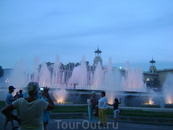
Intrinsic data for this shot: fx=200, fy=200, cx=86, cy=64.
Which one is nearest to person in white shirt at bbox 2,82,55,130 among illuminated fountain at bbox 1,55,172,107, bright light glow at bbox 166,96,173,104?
illuminated fountain at bbox 1,55,172,107

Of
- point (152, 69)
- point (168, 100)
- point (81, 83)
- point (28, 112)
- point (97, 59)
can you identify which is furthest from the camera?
point (152, 69)

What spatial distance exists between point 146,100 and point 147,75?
62855 millimetres

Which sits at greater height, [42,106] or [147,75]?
Answer: [147,75]

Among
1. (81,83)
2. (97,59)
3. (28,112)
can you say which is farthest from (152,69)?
(28,112)

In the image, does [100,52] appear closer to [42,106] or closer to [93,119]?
[93,119]

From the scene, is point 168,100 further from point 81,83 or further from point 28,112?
point 28,112

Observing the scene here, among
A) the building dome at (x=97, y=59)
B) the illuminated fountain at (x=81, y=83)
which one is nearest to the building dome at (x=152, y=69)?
the building dome at (x=97, y=59)

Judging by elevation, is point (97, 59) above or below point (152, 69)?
above

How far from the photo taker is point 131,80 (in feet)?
124

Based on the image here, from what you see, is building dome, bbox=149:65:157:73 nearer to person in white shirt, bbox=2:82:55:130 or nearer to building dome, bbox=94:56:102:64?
building dome, bbox=94:56:102:64

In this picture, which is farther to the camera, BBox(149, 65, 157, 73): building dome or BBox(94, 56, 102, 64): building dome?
BBox(149, 65, 157, 73): building dome

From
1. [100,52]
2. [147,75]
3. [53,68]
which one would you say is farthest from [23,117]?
[100,52]

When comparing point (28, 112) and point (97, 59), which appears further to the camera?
point (97, 59)

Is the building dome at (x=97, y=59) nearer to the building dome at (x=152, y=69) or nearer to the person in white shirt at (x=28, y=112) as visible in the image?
the building dome at (x=152, y=69)
